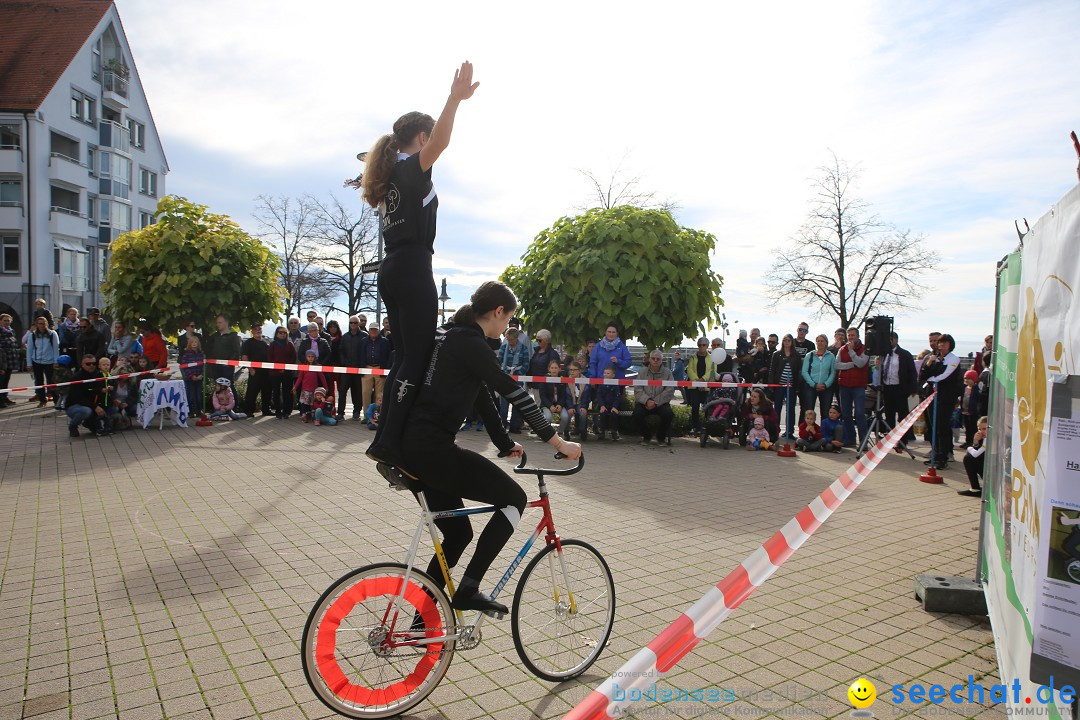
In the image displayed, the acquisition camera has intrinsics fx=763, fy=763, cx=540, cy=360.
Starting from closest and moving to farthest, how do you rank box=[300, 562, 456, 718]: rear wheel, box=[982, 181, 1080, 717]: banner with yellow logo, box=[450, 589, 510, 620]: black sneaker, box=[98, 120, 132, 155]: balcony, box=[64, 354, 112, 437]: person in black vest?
box=[982, 181, 1080, 717]: banner with yellow logo → box=[300, 562, 456, 718]: rear wheel → box=[450, 589, 510, 620]: black sneaker → box=[64, 354, 112, 437]: person in black vest → box=[98, 120, 132, 155]: balcony

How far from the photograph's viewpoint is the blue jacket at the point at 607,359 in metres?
13.0

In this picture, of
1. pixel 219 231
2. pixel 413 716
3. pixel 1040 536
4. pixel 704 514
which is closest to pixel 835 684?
pixel 1040 536

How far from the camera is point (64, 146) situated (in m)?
45.4

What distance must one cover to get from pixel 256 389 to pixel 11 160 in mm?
36822

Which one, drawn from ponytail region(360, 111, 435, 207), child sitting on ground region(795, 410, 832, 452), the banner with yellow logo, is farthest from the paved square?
ponytail region(360, 111, 435, 207)

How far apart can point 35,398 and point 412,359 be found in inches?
702

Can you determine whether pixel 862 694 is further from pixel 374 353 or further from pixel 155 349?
pixel 155 349

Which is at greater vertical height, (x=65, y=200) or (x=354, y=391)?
(x=65, y=200)

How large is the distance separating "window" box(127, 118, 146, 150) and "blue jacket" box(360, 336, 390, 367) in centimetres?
4694

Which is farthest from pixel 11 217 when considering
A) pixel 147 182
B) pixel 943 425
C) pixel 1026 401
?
pixel 1026 401

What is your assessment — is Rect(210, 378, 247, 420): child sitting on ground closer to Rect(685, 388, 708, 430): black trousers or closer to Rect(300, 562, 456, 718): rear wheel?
Rect(685, 388, 708, 430): black trousers

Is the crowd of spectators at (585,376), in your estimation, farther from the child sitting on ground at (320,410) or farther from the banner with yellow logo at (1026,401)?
the banner with yellow logo at (1026,401)

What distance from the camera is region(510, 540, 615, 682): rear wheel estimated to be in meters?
3.77

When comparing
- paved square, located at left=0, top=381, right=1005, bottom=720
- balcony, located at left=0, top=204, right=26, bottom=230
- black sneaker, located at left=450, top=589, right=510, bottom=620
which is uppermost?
balcony, located at left=0, top=204, right=26, bottom=230
